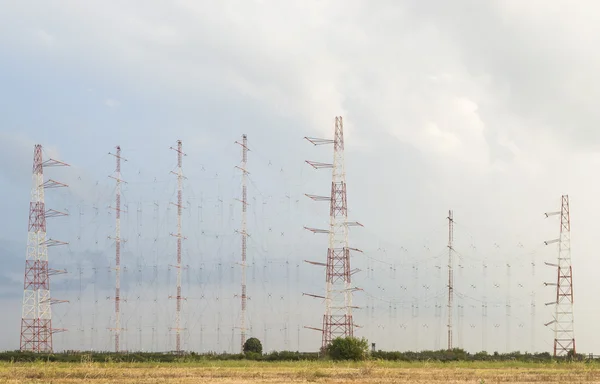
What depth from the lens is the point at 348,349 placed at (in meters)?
89.2

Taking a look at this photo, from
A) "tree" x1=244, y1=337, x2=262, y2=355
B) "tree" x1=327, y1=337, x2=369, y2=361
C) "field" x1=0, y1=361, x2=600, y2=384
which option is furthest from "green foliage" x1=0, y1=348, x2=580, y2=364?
"field" x1=0, y1=361, x2=600, y2=384

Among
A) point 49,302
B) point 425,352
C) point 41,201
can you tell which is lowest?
point 425,352

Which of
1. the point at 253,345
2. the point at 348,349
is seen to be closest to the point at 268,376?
the point at 348,349

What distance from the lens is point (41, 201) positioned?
103 metres

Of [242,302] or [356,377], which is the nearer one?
[356,377]

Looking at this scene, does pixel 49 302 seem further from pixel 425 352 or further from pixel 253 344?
pixel 425 352

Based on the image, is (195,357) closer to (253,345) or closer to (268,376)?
(253,345)

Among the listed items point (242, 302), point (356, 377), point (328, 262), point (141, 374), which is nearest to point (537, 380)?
point (356, 377)

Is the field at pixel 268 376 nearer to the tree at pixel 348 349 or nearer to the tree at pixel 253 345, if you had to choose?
the tree at pixel 348 349

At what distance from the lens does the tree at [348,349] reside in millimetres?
88812

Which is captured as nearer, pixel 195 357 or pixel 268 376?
pixel 268 376

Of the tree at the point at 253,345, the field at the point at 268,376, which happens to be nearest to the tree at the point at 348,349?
the field at the point at 268,376

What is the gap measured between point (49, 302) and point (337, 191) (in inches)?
1455

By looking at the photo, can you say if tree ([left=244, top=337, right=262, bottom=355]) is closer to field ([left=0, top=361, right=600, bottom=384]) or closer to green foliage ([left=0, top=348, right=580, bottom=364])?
green foliage ([left=0, top=348, right=580, bottom=364])
